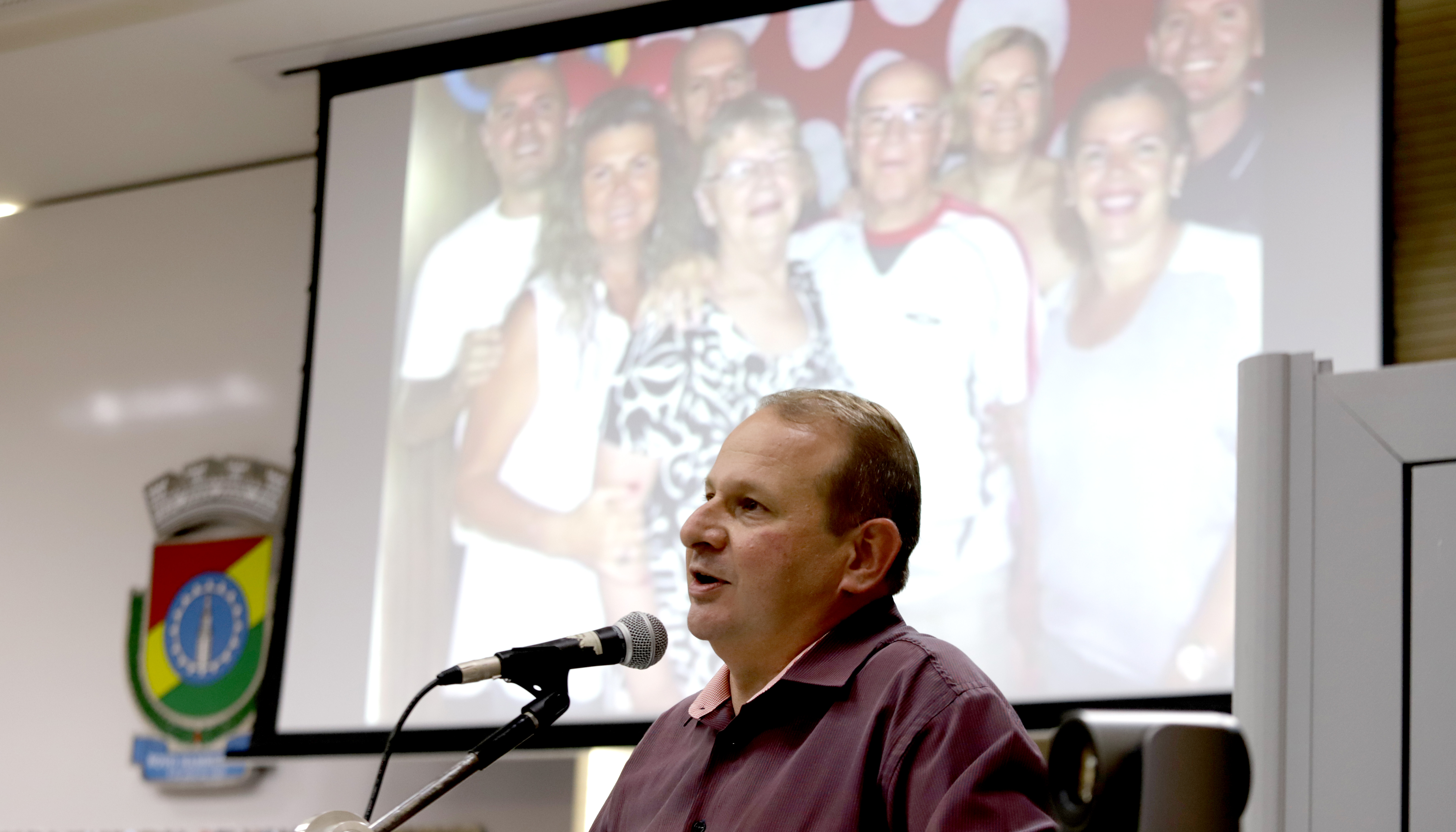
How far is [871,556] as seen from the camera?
5.75 ft

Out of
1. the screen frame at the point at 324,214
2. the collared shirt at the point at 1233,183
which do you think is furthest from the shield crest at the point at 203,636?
the collared shirt at the point at 1233,183

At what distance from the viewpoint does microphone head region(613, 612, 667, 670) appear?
A: 5.45 feet

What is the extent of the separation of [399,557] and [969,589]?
5.32 feet

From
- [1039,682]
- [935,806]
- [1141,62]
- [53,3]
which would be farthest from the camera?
[53,3]

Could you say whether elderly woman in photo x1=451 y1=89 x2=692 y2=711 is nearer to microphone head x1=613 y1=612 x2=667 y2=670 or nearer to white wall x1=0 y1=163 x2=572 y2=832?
white wall x1=0 y1=163 x2=572 y2=832

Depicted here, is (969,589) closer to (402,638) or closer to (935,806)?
(402,638)

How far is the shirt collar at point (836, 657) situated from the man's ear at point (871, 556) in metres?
0.03

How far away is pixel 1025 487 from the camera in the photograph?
3.37 m

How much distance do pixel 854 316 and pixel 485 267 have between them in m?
1.15

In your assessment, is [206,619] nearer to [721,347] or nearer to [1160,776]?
[721,347]

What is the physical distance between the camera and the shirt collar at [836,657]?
1.63 metres

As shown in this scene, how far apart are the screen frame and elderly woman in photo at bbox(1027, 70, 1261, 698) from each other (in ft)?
0.48

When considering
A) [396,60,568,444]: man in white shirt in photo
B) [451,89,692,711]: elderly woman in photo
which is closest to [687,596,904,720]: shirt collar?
[451,89,692,711]: elderly woman in photo

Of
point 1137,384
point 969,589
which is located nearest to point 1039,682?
point 969,589
